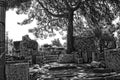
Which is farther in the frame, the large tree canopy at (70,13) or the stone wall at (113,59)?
the large tree canopy at (70,13)

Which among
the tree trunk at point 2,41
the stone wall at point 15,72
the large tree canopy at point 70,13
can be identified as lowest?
the stone wall at point 15,72

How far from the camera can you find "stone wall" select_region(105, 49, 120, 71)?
8048 mm

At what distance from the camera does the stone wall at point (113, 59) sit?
317 inches

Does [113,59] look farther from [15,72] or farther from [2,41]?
[2,41]

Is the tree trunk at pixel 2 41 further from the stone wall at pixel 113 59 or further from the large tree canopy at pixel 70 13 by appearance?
the large tree canopy at pixel 70 13

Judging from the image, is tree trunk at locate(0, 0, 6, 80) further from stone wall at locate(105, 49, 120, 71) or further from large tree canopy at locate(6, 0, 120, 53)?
large tree canopy at locate(6, 0, 120, 53)

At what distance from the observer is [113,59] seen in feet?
27.5

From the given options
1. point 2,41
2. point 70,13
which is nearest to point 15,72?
point 2,41

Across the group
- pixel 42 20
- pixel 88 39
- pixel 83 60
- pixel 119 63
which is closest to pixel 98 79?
pixel 119 63

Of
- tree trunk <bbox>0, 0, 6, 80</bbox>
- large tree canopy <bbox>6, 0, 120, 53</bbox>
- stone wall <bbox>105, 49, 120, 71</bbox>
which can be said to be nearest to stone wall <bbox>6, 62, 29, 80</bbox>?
tree trunk <bbox>0, 0, 6, 80</bbox>

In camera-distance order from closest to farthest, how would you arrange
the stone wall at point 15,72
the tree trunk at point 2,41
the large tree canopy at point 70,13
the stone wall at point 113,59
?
the tree trunk at point 2,41 < the stone wall at point 15,72 < the stone wall at point 113,59 < the large tree canopy at point 70,13

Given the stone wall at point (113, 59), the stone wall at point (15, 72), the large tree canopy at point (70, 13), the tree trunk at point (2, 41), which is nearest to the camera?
the tree trunk at point (2, 41)

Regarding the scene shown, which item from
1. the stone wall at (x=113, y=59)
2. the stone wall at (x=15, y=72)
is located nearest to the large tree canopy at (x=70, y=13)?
the stone wall at (x=113, y=59)

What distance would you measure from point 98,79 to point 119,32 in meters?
21.9
